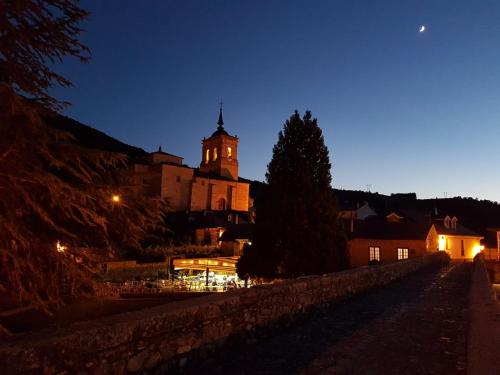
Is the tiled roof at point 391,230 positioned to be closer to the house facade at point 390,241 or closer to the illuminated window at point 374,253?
the house facade at point 390,241

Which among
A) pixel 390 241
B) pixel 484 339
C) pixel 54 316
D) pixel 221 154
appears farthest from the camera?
pixel 221 154

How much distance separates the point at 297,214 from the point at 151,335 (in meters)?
14.4

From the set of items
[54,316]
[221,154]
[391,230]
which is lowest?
[54,316]

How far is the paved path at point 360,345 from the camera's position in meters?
5.01

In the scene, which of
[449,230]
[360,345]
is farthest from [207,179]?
[360,345]

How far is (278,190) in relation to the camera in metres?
18.9

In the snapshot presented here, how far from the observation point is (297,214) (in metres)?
18.4

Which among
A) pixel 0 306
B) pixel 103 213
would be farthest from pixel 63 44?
pixel 0 306

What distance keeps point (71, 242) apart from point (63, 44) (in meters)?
2.84

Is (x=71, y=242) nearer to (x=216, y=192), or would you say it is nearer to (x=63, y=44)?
(x=63, y=44)

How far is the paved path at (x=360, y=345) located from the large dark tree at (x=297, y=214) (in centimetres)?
869

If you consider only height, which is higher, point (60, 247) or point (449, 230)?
point (449, 230)

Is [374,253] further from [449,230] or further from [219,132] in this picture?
[219,132]

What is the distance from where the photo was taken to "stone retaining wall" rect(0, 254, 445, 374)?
3.48 meters
